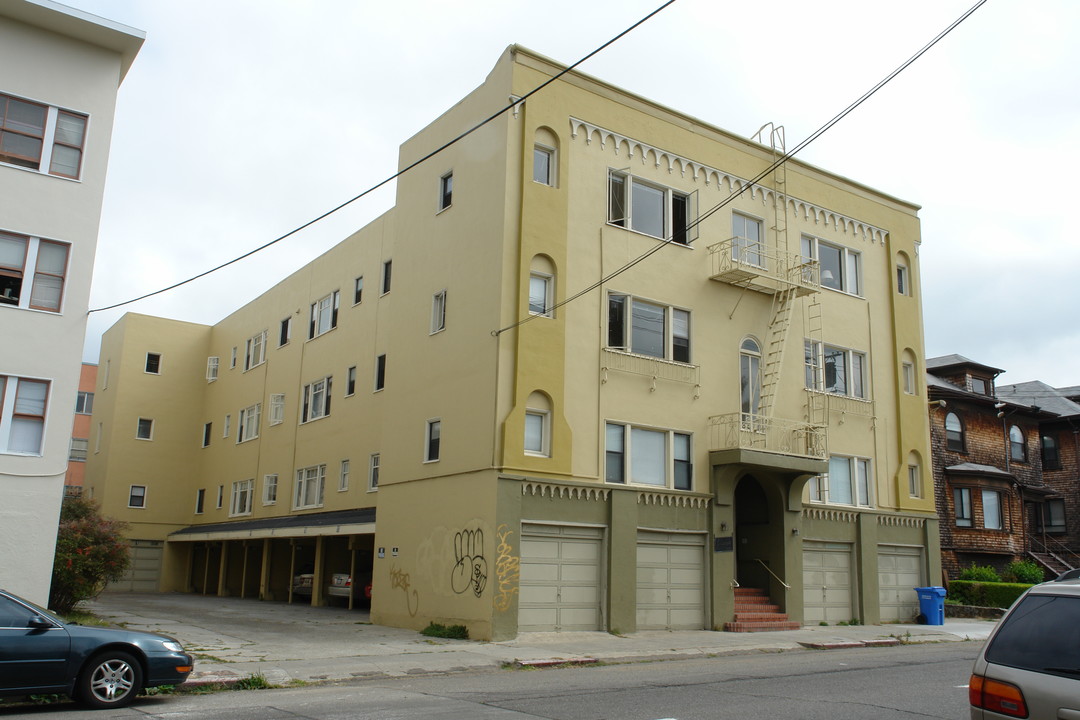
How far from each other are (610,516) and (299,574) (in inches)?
715

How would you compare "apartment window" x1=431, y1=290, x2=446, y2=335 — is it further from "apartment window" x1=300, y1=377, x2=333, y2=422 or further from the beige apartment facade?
"apartment window" x1=300, y1=377, x2=333, y2=422

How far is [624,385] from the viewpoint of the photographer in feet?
71.8

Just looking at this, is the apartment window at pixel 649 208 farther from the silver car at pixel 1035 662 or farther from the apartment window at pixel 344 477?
the silver car at pixel 1035 662

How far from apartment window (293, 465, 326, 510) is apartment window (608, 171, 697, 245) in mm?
16585

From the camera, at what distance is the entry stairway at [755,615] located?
2245cm

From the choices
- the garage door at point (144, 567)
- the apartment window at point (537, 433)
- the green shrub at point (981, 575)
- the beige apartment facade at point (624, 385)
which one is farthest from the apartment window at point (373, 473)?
the green shrub at point (981, 575)

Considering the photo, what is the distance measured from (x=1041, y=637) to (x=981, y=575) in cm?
3278

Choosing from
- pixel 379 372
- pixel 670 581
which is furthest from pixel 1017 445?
pixel 379 372

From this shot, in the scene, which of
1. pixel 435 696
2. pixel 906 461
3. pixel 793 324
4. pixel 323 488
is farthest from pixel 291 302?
pixel 435 696

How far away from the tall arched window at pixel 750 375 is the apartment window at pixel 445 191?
8587mm

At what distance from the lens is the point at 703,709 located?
10984 mm

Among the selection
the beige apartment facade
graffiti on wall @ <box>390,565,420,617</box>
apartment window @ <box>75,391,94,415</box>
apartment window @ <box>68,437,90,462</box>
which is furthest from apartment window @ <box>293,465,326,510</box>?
apartment window @ <box>75,391,94,415</box>

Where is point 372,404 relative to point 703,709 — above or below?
above

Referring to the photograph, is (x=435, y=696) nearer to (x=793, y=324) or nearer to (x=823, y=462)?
(x=823, y=462)
